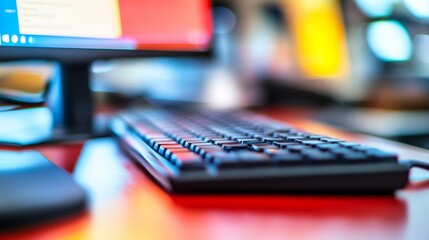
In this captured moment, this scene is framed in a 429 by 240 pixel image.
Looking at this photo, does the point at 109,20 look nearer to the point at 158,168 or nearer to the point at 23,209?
the point at 158,168

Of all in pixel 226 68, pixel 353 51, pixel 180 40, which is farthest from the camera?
pixel 226 68

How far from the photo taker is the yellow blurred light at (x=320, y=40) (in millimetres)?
1332

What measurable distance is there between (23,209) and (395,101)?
1.04 m

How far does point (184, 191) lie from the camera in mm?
417

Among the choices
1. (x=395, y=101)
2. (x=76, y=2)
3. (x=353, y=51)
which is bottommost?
(x=395, y=101)

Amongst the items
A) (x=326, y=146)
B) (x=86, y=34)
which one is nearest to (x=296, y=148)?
(x=326, y=146)

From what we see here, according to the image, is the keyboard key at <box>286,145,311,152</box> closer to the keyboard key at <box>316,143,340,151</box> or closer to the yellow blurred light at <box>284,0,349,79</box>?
the keyboard key at <box>316,143,340,151</box>

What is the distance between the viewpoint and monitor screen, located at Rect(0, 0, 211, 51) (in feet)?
2.16

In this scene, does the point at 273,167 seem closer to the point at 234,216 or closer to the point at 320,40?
the point at 234,216

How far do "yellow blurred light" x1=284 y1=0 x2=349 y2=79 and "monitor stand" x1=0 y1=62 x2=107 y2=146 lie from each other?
0.71 metres

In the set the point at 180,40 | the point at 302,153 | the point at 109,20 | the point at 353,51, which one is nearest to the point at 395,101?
the point at 353,51

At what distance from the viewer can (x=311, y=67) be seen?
1.36 meters

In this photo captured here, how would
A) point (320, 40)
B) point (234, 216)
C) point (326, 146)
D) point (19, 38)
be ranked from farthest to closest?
point (320, 40), point (19, 38), point (326, 146), point (234, 216)

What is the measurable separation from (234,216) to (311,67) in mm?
1048
